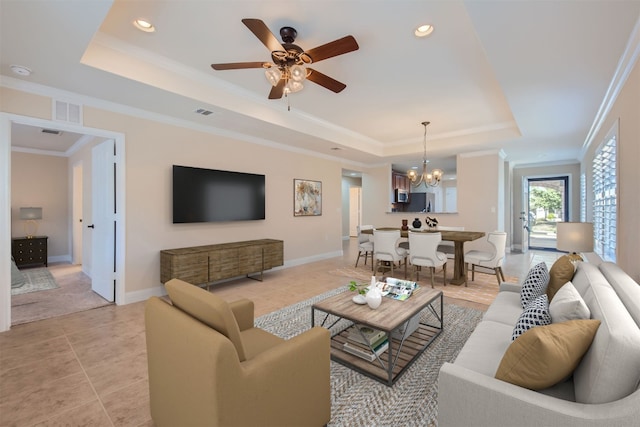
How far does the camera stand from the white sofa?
104 centimetres

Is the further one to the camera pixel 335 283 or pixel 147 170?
pixel 335 283

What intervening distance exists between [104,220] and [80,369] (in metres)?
2.33

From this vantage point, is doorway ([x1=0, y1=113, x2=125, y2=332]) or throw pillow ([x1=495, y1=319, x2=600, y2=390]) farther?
doorway ([x1=0, y1=113, x2=125, y2=332])

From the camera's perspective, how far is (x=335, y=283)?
186 inches

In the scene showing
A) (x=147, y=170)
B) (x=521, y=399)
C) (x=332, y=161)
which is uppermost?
(x=332, y=161)

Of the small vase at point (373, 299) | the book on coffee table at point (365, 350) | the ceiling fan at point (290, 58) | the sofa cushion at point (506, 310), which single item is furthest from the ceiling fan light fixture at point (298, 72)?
the sofa cushion at point (506, 310)

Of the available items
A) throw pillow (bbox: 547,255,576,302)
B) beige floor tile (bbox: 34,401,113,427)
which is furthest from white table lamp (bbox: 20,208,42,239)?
throw pillow (bbox: 547,255,576,302)

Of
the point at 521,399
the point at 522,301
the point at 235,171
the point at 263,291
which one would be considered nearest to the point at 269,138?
the point at 235,171

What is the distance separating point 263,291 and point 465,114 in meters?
4.31

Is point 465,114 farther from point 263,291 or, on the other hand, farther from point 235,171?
point 263,291

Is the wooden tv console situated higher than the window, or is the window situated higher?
the window

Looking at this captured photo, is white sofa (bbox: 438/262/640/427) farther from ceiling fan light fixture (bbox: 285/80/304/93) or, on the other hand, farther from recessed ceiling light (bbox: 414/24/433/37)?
ceiling fan light fixture (bbox: 285/80/304/93)

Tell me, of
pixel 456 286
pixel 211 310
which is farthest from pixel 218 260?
pixel 456 286

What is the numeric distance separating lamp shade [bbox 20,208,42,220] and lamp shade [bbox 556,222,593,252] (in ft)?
28.7
